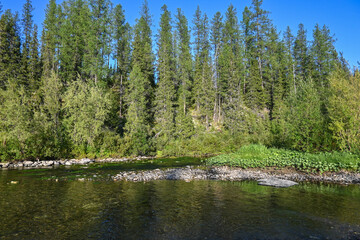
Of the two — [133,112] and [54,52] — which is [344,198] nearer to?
[133,112]

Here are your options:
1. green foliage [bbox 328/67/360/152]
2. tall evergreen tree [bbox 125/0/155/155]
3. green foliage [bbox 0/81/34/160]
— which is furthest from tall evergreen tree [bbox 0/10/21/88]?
green foliage [bbox 328/67/360/152]

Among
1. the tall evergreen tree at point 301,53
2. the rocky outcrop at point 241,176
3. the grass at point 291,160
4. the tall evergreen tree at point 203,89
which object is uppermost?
the tall evergreen tree at point 301,53

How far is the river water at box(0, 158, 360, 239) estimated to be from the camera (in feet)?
25.7

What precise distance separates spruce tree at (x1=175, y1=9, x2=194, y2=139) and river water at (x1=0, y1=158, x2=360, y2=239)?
2899 cm

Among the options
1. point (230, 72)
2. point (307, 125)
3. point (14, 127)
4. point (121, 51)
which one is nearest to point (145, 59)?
point (121, 51)

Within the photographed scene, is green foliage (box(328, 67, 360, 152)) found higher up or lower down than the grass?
higher up

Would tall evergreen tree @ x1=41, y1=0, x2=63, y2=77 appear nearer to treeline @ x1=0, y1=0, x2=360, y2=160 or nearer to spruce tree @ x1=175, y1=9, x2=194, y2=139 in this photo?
treeline @ x1=0, y1=0, x2=360, y2=160

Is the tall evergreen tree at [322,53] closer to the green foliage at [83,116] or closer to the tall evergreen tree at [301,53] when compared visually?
the tall evergreen tree at [301,53]

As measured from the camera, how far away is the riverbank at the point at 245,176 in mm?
17252

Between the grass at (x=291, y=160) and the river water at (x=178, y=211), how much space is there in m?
3.50

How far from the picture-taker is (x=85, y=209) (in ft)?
34.8

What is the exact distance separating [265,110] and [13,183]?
56.2m

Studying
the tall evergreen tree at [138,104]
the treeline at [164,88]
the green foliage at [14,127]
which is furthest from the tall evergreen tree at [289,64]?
the green foliage at [14,127]

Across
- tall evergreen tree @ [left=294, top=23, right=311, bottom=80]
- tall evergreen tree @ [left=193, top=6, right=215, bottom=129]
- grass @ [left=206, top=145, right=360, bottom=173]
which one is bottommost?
grass @ [left=206, top=145, right=360, bottom=173]
